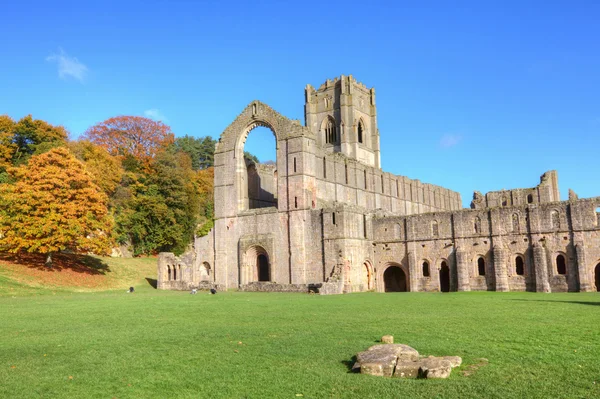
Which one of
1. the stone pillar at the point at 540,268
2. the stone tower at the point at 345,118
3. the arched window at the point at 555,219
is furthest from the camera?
the stone tower at the point at 345,118

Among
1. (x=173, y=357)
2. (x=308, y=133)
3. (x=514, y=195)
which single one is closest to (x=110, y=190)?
(x=308, y=133)

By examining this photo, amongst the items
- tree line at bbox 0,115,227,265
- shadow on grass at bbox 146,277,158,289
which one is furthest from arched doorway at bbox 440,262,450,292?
shadow on grass at bbox 146,277,158,289

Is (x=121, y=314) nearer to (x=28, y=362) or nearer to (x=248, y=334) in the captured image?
(x=248, y=334)

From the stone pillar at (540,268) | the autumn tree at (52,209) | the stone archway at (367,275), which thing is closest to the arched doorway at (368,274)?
the stone archway at (367,275)

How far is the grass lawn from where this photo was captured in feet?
29.1

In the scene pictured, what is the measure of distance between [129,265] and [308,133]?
2174 cm

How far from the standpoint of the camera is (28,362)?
1139 centimetres

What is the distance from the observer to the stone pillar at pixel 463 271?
39.3 metres

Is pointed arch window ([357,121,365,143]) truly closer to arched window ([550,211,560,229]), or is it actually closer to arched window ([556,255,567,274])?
arched window ([550,211,560,229])

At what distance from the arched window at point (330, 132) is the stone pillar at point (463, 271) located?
27.3m

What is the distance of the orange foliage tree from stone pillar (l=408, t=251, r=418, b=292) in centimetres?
3913

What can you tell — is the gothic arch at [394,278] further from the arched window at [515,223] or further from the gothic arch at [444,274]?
the arched window at [515,223]

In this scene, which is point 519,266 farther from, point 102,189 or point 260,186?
point 102,189

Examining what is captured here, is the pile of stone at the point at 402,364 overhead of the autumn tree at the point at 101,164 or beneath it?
beneath
